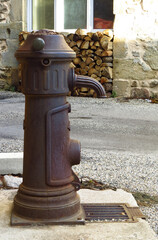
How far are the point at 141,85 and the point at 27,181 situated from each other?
19.3 ft

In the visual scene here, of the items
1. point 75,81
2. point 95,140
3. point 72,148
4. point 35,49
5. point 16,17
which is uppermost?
point 16,17

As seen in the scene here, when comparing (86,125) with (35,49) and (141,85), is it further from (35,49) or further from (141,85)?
(35,49)

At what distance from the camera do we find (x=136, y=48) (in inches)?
320

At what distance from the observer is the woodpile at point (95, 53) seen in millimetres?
8232

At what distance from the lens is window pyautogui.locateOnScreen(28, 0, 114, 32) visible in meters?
8.59

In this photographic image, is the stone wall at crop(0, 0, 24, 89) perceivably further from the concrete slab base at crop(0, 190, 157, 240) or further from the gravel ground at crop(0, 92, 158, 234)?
the concrete slab base at crop(0, 190, 157, 240)

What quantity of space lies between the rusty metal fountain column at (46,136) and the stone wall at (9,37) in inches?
255

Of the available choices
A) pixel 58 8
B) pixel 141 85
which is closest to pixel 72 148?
pixel 141 85

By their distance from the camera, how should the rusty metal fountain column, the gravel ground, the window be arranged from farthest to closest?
the window, the gravel ground, the rusty metal fountain column

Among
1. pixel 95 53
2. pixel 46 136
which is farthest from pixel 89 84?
pixel 95 53

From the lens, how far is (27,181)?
8.46 ft

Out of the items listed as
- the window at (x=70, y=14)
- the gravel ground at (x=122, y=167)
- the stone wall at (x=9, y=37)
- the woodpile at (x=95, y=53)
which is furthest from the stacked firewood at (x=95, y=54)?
the gravel ground at (x=122, y=167)

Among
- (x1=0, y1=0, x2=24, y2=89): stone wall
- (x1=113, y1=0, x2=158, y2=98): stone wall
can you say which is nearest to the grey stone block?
(x1=0, y1=0, x2=24, y2=89): stone wall

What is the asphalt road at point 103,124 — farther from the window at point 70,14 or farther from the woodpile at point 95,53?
the window at point 70,14
